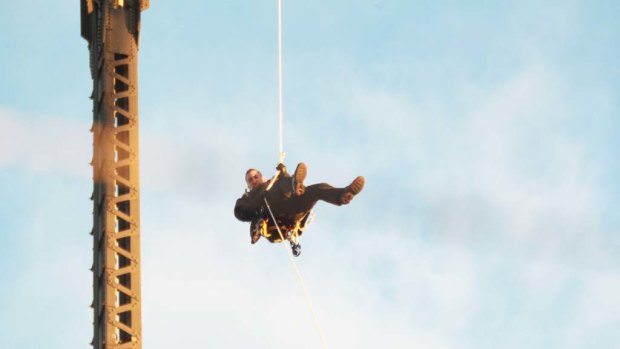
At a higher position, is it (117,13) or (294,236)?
(117,13)

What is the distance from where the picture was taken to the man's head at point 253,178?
19.4 m

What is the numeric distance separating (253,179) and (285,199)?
3.54 feet

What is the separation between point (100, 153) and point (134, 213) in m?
0.97

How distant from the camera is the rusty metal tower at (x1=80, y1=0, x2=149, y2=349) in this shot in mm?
17031

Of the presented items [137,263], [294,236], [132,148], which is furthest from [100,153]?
[294,236]

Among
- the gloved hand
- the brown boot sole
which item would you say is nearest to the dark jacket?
the gloved hand

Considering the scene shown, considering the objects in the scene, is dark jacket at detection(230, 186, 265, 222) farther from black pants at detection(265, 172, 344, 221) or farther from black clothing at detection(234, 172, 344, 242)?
black pants at detection(265, 172, 344, 221)

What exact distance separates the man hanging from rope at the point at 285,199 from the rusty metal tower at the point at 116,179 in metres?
2.05

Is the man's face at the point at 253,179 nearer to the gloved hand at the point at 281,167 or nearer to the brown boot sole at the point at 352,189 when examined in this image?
the gloved hand at the point at 281,167

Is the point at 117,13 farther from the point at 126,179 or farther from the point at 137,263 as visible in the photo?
the point at 137,263

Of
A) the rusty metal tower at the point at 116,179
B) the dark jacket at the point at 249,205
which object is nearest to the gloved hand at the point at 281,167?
the dark jacket at the point at 249,205

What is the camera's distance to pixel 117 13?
59.5 feet

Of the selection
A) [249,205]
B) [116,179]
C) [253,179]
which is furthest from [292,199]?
[116,179]

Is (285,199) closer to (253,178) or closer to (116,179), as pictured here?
(253,178)
